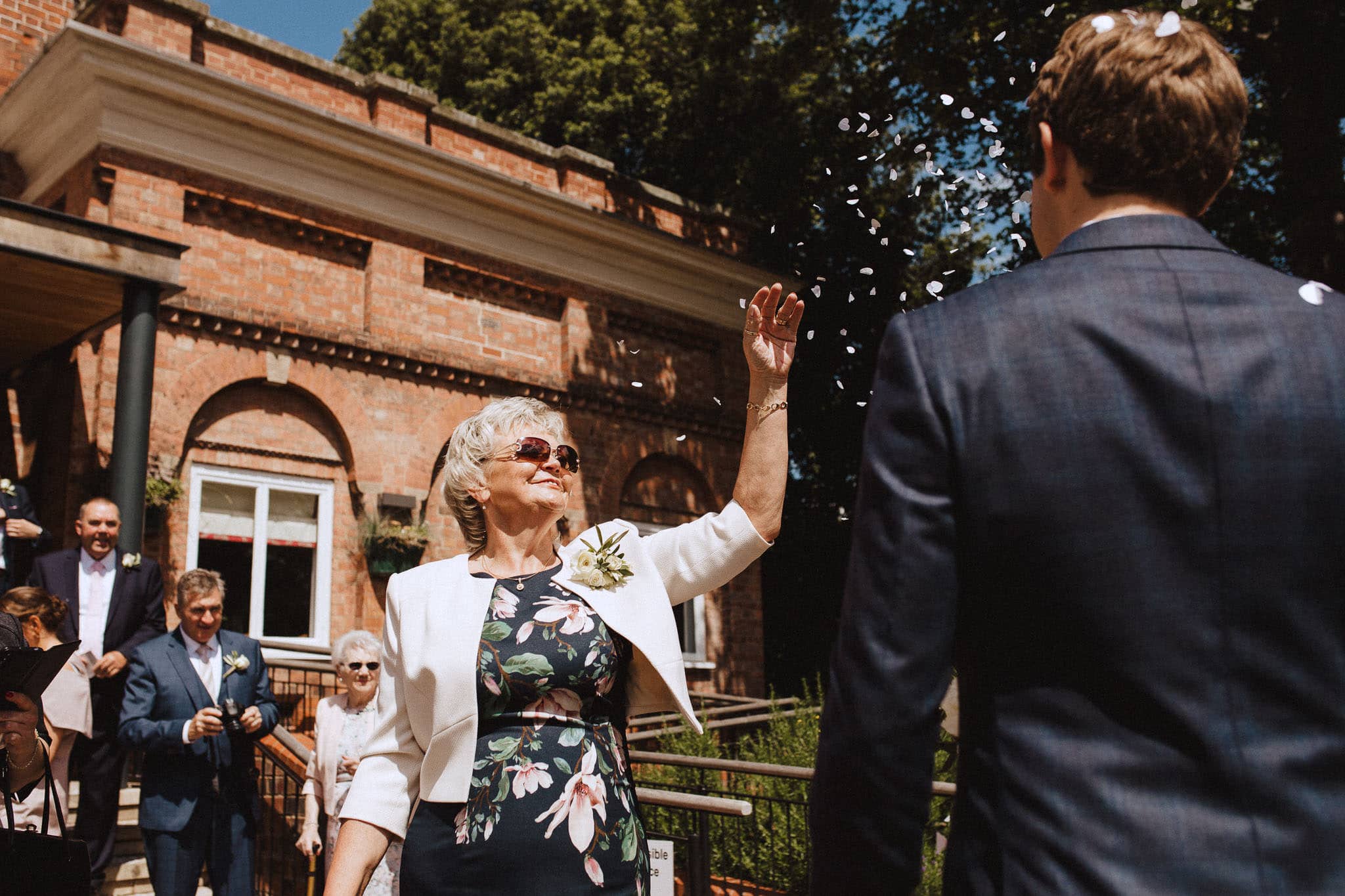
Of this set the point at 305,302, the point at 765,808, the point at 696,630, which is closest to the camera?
the point at 765,808

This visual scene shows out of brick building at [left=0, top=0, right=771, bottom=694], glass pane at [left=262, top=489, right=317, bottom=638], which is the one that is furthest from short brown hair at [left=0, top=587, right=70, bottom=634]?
glass pane at [left=262, top=489, right=317, bottom=638]

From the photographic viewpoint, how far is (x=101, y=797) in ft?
20.9

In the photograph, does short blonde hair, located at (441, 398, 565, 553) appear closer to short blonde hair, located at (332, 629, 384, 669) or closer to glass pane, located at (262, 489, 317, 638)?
short blonde hair, located at (332, 629, 384, 669)

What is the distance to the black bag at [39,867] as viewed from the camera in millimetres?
2938

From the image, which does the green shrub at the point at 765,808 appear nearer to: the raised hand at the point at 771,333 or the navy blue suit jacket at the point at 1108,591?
the raised hand at the point at 771,333

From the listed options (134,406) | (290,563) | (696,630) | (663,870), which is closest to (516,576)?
(663,870)

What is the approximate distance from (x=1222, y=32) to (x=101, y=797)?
14.2 metres

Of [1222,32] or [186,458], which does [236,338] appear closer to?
[186,458]

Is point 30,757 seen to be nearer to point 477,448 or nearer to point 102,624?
point 477,448

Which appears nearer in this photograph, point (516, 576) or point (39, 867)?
point (516, 576)

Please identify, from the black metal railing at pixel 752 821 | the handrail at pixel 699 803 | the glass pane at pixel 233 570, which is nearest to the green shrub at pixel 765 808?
the black metal railing at pixel 752 821

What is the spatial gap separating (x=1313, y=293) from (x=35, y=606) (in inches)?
235

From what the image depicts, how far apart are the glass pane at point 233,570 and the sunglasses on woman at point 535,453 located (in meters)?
8.81

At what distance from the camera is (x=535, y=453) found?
9.59 feet
